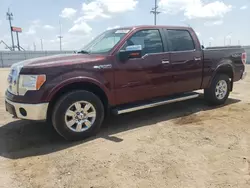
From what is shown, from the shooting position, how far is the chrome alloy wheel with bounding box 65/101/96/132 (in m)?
4.05

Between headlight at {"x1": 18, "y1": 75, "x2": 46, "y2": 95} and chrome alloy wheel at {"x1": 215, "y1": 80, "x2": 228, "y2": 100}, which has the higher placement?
headlight at {"x1": 18, "y1": 75, "x2": 46, "y2": 95}

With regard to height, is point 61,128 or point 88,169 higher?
point 61,128

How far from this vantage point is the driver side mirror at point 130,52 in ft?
14.2

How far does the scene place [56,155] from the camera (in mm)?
3654

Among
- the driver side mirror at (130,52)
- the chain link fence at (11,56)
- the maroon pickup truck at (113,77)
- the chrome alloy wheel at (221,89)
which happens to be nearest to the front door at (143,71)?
the maroon pickup truck at (113,77)

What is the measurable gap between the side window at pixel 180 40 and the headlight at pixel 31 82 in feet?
9.16

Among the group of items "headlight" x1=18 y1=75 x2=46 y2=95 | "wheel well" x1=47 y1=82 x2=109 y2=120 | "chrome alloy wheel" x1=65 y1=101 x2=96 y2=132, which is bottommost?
"chrome alloy wheel" x1=65 y1=101 x2=96 y2=132

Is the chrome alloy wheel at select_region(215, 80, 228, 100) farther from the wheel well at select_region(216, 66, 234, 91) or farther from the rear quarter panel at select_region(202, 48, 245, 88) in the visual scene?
the rear quarter panel at select_region(202, 48, 245, 88)

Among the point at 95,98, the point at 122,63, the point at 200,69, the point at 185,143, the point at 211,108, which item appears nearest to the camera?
the point at 185,143

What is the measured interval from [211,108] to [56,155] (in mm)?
4016

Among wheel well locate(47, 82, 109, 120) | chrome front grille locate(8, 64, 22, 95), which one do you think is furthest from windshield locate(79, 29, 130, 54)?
chrome front grille locate(8, 64, 22, 95)

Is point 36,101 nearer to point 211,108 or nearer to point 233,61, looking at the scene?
point 211,108

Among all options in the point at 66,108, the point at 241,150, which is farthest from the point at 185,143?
the point at 66,108

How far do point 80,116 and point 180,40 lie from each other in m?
2.86
